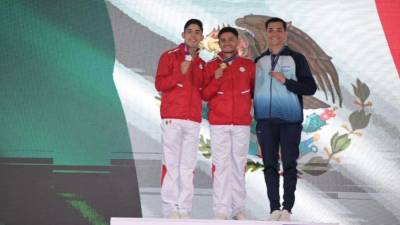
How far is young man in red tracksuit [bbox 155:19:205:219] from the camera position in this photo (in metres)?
3.92

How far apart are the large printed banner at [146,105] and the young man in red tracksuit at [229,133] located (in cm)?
46

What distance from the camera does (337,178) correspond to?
446cm

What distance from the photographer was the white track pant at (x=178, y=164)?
391cm

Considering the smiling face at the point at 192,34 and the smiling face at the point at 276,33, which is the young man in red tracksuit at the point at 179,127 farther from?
the smiling face at the point at 276,33

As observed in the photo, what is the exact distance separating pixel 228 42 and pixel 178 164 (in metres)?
0.84

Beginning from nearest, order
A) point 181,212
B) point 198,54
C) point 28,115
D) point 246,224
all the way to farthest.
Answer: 1. point 246,224
2. point 181,212
3. point 198,54
4. point 28,115

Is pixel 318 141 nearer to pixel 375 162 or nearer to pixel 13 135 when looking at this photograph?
pixel 375 162

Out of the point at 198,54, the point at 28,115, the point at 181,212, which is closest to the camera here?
the point at 181,212

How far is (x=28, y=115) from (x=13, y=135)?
6.8 inches

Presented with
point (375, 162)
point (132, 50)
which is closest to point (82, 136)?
point (132, 50)

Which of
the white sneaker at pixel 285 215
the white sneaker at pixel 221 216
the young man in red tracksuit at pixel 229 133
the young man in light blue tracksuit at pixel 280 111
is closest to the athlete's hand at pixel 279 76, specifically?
the young man in light blue tracksuit at pixel 280 111

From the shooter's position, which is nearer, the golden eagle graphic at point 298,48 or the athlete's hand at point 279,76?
the athlete's hand at point 279,76

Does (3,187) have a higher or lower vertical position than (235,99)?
lower

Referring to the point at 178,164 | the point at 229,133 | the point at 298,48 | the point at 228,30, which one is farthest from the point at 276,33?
the point at 178,164
